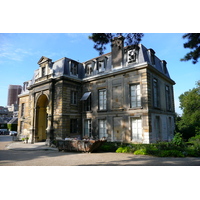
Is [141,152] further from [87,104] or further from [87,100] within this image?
[87,100]

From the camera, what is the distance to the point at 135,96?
13773 millimetres

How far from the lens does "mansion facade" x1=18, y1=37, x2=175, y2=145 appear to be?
1339 centimetres

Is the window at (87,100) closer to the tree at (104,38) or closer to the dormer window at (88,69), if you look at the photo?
the dormer window at (88,69)

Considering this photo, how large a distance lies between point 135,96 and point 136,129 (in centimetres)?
278

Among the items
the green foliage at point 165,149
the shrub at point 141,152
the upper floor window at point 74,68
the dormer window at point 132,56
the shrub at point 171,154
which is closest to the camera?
the shrub at point 171,154

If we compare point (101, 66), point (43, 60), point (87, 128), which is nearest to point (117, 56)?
point (101, 66)

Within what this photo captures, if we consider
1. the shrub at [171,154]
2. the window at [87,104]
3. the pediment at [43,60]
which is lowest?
the shrub at [171,154]

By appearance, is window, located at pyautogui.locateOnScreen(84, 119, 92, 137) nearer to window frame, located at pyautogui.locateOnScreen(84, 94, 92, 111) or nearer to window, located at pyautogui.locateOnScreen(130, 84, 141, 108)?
window frame, located at pyautogui.locateOnScreen(84, 94, 92, 111)

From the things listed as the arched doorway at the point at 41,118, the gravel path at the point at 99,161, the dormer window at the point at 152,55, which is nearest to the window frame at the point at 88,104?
the arched doorway at the point at 41,118

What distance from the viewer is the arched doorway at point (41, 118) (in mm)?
18772

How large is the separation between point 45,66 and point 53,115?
5.96 meters

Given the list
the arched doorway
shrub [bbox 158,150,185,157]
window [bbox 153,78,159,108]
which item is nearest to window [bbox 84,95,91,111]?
the arched doorway

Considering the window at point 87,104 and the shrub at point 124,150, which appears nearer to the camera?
the shrub at point 124,150

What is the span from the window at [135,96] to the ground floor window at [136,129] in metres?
1.28
